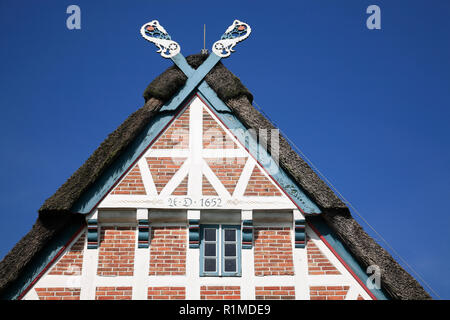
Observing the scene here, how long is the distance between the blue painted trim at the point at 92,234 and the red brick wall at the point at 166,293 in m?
1.06

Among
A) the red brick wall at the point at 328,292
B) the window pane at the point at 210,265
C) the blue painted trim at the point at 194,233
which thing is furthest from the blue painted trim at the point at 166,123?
the window pane at the point at 210,265

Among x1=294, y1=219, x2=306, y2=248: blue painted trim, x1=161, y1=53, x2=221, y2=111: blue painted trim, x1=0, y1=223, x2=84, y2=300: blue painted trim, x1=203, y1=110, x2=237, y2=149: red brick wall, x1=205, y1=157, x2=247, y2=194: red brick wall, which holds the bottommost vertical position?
x1=0, y1=223, x2=84, y2=300: blue painted trim

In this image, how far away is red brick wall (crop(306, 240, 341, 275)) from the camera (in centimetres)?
925

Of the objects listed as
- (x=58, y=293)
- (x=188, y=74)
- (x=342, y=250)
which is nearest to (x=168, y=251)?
(x=58, y=293)

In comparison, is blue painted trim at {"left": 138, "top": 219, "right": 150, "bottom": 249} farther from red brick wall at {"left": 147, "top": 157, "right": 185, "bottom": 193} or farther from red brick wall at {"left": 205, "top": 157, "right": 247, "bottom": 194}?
red brick wall at {"left": 205, "top": 157, "right": 247, "bottom": 194}

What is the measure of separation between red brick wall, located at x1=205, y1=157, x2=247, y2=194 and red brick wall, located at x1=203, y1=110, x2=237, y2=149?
25cm

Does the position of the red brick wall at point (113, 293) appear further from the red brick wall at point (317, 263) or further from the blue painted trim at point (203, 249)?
the red brick wall at point (317, 263)

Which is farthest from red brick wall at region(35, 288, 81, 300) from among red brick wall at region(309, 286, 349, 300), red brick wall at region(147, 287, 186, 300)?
red brick wall at region(309, 286, 349, 300)

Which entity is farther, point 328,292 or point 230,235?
point 230,235

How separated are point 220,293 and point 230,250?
2.30ft

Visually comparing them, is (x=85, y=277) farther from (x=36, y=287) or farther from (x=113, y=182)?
(x=113, y=182)

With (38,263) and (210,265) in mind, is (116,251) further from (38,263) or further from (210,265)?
(210,265)

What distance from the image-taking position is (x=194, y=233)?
9430 millimetres

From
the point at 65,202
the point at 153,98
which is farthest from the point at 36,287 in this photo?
the point at 153,98
